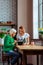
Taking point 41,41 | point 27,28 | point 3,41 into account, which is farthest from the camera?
point 27,28

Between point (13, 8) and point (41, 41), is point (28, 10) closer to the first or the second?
point (13, 8)

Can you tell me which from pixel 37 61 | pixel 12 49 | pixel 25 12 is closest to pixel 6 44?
pixel 12 49

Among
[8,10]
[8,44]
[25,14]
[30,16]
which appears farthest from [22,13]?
[8,44]

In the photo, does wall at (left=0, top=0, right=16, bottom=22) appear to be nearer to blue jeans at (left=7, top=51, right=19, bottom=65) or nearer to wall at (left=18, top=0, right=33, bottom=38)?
wall at (left=18, top=0, right=33, bottom=38)

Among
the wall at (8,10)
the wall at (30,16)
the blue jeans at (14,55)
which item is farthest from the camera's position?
the wall at (8,10)

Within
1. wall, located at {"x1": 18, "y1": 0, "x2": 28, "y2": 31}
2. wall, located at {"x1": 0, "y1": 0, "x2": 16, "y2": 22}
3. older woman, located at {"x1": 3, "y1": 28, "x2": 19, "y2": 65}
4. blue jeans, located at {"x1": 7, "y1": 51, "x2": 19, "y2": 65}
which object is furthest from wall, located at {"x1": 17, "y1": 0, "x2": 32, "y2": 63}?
blue jeans, located at {"x1": 7, "y1": 51, "x2": 19, "y2": 65}

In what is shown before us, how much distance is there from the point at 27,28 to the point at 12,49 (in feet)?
3.44

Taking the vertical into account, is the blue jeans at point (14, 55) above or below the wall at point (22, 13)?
below

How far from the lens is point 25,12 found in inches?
232

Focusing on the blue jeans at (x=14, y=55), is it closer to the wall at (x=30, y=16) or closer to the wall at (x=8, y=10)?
the wall at (x=30, y=16)

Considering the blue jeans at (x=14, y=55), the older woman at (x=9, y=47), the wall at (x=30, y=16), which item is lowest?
the blue jeans at (x=14, y=55)

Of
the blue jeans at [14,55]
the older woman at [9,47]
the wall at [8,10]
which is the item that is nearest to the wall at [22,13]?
the wall at [8,10]

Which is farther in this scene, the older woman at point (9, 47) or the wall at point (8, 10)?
the wall at point (8, 10)

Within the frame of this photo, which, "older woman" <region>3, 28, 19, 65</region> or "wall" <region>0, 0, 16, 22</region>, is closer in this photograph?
"older woman" <region>3, 28, 19, 65</region>
